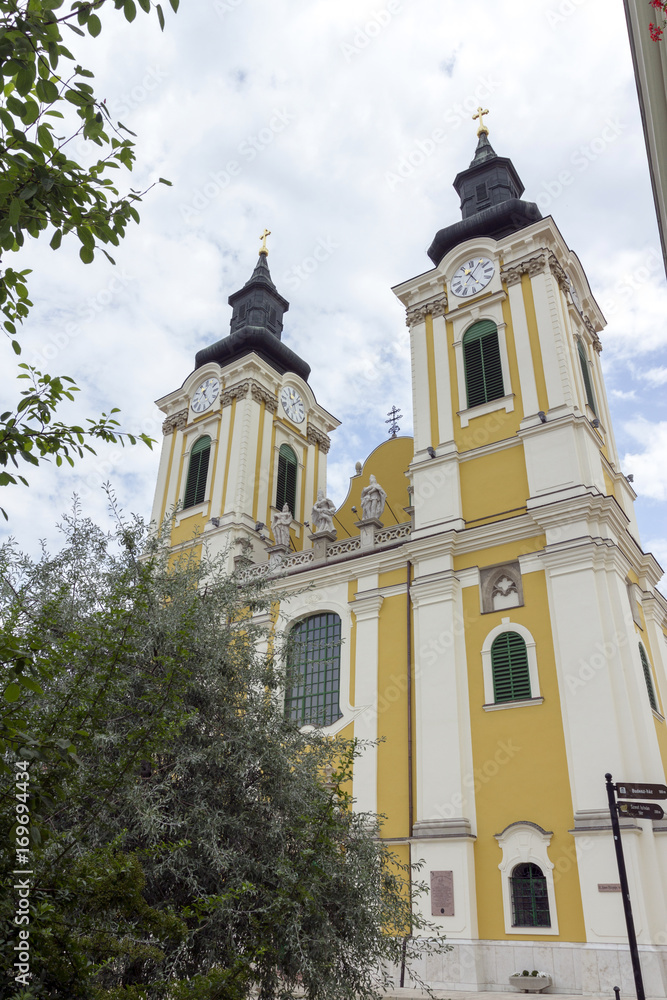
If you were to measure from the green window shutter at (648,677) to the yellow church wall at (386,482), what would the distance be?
8.81m

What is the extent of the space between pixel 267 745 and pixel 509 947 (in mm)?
8678

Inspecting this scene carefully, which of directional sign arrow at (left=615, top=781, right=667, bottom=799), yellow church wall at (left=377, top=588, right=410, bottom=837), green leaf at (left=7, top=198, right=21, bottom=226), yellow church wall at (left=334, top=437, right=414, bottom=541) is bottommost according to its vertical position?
directional sign arrow at (left=615, top=781, right=667, bottom=799)

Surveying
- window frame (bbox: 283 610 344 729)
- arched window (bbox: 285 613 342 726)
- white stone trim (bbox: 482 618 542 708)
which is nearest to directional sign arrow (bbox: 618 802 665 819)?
white stone trim (bbox: 482 618 542 708)

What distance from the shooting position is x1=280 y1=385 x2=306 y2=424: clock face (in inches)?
1115

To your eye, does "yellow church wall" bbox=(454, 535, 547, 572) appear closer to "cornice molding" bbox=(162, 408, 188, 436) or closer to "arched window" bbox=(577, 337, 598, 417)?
"arched window" bbox=(577, 337, 598, 417)

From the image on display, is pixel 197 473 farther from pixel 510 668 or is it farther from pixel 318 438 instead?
pixel 510 668

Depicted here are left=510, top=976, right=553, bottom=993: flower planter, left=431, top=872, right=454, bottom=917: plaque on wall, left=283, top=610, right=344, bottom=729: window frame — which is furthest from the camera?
left=283, top=610, right=344, bottom=729: window frame

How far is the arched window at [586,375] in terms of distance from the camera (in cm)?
2148

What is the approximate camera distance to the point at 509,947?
1388cm

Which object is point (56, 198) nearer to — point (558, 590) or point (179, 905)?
point (179, 905)

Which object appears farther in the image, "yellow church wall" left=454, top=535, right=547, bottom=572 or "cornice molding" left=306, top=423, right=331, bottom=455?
"cornice molding" left=306, top=423, right=331, bottom=455

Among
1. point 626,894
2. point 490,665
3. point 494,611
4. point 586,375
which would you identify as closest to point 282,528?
point 494,611

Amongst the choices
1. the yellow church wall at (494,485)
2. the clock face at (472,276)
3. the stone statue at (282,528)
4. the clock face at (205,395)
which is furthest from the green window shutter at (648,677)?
the clock face at (205,395)

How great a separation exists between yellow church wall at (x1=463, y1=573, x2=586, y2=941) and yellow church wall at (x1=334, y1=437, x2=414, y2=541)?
8255 millimetres
